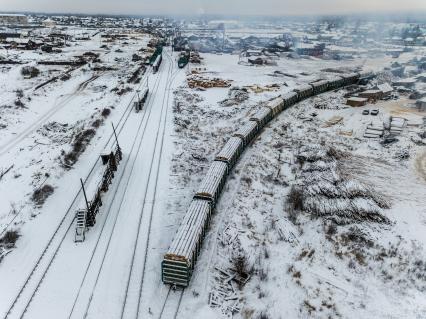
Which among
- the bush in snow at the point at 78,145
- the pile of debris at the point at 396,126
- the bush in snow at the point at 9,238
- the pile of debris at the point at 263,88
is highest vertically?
the pile of debris at the point at 396,126

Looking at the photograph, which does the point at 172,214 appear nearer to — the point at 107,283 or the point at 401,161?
the point at 107,283

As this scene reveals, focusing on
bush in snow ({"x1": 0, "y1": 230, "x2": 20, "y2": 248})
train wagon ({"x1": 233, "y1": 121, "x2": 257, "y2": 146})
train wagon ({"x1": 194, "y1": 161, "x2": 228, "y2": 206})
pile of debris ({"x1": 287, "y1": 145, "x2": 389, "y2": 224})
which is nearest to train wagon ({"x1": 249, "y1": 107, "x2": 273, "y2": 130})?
train wagon ({"x1": 233, "y1": 121, "x2": 257, "y2": 146})

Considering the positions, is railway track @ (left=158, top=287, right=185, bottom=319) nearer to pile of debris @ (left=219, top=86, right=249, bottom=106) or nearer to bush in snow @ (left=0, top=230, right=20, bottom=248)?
bush in snow @ (left=0, top=230, right=20, bottom=248)

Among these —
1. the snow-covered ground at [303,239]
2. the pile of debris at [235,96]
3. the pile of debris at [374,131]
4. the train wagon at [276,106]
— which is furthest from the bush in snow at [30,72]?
the pile of debris at [374,131]

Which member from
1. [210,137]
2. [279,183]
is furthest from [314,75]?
[279,183]

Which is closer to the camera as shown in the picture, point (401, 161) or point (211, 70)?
point (401, 161)

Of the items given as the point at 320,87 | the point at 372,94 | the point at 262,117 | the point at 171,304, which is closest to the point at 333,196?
the point at 171,304

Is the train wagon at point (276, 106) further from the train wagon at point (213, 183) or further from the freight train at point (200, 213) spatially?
the train wagon at point (213, 183)
